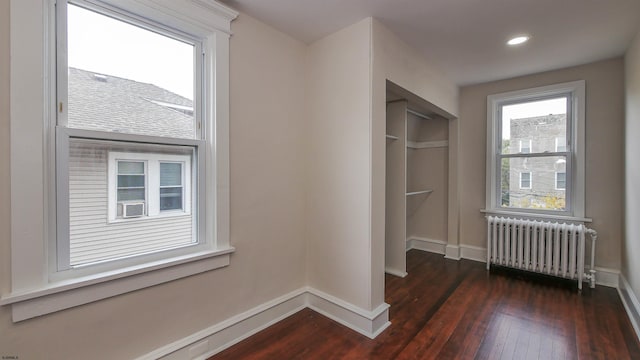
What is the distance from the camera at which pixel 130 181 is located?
163 centimetres

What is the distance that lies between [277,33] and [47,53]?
60.2 inches

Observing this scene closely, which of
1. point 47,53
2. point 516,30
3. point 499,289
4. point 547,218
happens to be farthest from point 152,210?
point 547,218

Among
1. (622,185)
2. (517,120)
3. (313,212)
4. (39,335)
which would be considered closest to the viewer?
(39,335)

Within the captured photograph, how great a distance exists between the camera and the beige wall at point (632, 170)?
2271 mm

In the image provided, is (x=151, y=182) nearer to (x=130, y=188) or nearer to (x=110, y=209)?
(x=130, y=188)

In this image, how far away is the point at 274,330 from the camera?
7.11 feet

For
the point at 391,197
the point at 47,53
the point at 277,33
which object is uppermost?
the point at 277,33

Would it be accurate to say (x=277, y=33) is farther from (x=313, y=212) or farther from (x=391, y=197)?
(x=391, y=197)

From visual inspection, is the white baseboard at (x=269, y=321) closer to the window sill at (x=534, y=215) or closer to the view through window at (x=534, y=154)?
the window sill at (x=534, y=215)

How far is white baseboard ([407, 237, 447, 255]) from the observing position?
13.4 feet

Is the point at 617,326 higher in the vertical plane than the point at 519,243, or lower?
lower

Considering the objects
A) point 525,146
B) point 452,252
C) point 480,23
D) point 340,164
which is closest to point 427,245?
point 452,252

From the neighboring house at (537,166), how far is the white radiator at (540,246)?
342 mm

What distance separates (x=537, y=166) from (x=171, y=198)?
13.5ft
